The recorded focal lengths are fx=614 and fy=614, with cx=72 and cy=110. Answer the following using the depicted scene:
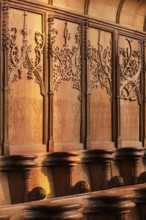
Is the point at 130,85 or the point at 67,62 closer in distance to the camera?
the point at 67,62

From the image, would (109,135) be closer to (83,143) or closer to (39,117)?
(83,143)

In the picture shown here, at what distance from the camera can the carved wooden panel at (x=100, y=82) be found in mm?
7828

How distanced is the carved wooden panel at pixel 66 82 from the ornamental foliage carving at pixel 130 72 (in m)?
1.07

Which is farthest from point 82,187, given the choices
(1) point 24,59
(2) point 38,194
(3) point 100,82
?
(3) point 100,82

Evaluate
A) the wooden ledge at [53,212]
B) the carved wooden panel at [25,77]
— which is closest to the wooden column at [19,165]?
the carved wooden panel at [25,77]

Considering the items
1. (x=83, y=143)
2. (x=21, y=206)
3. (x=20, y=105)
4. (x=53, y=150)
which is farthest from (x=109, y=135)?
(x=21, y=206)

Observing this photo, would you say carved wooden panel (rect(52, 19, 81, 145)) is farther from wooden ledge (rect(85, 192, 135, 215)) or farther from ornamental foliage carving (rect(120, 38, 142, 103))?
wooden ledge (rect(85, 192, 135, 215))

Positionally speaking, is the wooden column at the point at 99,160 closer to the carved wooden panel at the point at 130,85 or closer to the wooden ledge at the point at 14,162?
the carved wooden panel at the point at 130,85

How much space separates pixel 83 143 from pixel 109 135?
686 mm

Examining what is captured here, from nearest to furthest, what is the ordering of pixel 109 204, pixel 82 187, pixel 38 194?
pixel 109 204, pixel 38 194, pixel 82 187

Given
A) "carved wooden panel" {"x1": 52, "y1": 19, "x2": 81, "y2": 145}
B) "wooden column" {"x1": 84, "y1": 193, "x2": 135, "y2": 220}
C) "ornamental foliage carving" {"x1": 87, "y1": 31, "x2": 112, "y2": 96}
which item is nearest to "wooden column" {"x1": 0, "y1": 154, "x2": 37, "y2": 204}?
"carved wooden panel" {"x1": 52, "y1": 19, "x2": 81, "y2": 145}

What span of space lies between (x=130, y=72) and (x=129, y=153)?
1.35m

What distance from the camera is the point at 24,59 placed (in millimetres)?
6695

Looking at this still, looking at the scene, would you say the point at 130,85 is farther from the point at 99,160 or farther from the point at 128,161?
the point at 99,160
